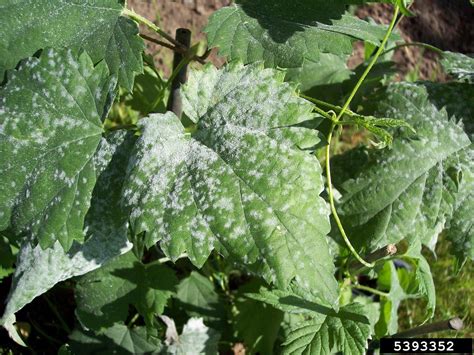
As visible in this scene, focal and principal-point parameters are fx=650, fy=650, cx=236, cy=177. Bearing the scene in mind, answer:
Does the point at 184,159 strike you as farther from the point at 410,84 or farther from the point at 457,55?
the point at 457,55

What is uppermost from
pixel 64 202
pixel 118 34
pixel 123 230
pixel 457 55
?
pixel 118 34

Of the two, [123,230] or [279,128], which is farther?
[123,230]

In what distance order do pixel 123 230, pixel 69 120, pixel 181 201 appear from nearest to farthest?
pixel 181 201 → pixel 69 120 → pixel 123 230

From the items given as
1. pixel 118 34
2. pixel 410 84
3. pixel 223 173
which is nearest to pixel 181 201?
pixel 223 173

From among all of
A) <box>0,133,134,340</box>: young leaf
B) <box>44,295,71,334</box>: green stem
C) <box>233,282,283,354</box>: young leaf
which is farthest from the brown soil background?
<box>0,133,134,340</box>: young leaf

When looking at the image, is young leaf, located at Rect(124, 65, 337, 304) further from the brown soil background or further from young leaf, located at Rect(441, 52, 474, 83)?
the brown soil background

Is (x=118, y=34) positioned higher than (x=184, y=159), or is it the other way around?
(x=118, y=34)

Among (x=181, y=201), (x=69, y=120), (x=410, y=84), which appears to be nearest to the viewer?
(x=181, y=201)
